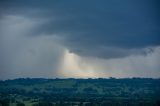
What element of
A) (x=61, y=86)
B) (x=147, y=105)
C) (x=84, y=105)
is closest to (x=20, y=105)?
(x=84, y=105)

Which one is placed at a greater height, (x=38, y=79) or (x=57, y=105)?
(x=38, y=79)

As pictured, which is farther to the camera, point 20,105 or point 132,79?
point 132,79

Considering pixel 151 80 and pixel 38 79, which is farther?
pixel 38 79

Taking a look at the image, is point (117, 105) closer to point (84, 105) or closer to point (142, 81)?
point (84, 105)

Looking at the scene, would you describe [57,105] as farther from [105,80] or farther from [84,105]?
[105,80]

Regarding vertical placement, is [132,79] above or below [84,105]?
above

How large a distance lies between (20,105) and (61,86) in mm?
85403

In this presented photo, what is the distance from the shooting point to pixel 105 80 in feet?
587

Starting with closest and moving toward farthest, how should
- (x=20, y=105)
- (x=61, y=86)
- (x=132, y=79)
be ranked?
(x=20, y=105)
(x=61, y=86)
(x=132, y=79)

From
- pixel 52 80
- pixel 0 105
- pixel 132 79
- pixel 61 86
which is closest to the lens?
pixel 0 105

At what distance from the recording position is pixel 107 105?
63188 mm

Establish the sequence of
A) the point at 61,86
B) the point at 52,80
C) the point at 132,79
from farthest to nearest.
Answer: the point at 132,79
the point at 52,80
the point at 61,86

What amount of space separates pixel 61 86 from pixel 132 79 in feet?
178

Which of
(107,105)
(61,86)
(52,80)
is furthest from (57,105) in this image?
(52,80)
